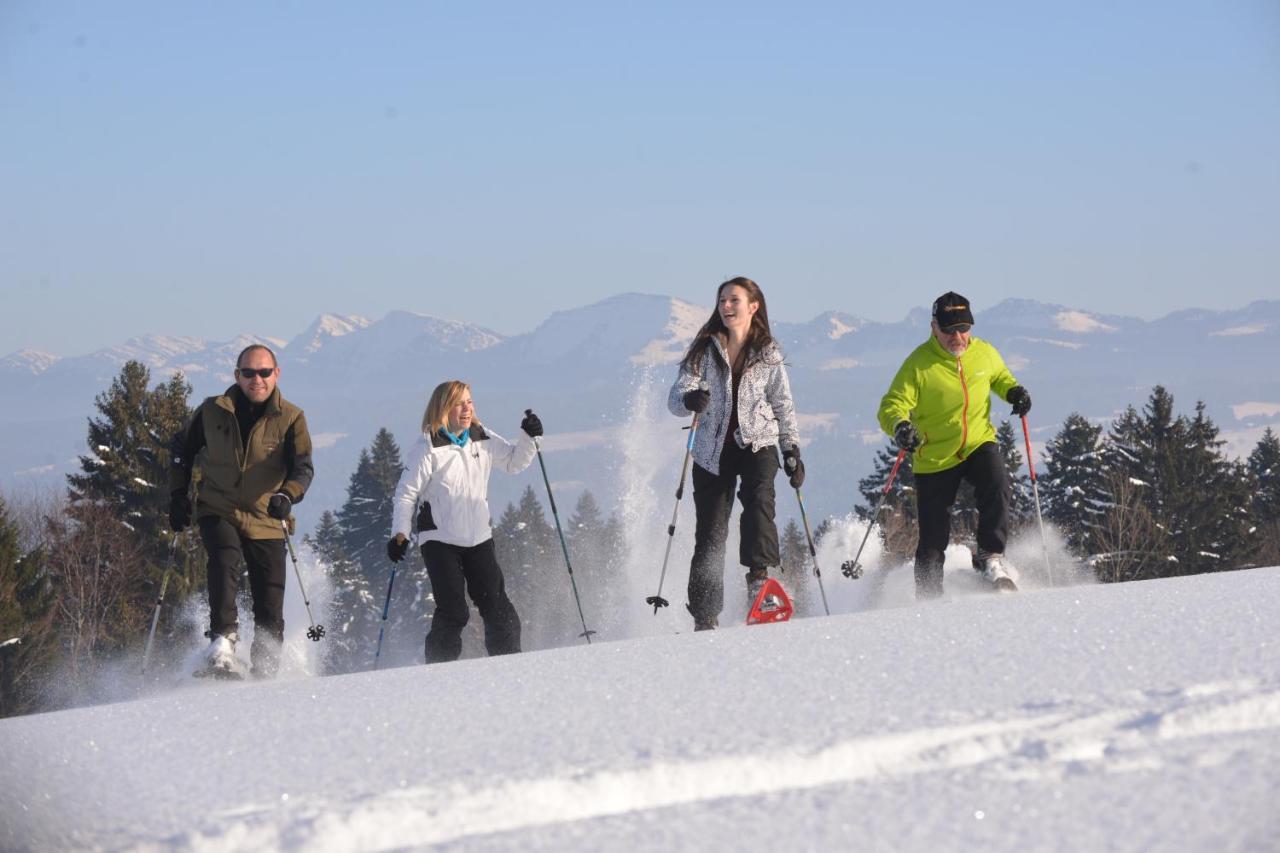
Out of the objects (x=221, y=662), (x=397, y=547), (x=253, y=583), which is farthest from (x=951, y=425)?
(x=221, y=662)

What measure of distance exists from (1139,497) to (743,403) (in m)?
49.2

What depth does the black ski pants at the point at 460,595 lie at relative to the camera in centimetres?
863

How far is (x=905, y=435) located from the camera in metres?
8.54

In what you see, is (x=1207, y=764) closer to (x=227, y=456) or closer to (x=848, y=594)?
(x=227, y=456)

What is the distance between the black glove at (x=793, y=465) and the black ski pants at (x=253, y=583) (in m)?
3.02

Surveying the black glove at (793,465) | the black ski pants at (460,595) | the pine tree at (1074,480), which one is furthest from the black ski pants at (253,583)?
the pine tree at (1074,480)

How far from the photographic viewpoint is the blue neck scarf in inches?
344

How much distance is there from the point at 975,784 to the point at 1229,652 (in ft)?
5.00

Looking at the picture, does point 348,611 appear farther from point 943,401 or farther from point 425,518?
point 943,401

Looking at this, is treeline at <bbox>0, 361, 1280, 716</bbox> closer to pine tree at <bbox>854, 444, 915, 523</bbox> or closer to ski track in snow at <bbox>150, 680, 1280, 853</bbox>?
pine tree at <bbox>854, 444, 915, 523</bbox>

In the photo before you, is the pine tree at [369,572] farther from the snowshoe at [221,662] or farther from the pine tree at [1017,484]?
the snowshoe at [221,662]

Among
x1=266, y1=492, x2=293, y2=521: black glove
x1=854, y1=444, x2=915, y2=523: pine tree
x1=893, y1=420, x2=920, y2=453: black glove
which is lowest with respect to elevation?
x1=854, y1=444, x2=915, y2=523: pine tree

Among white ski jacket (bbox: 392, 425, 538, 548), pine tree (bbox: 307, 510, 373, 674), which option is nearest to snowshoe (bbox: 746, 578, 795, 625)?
white ski jacket (bbox: 392, 425, 538, 548)

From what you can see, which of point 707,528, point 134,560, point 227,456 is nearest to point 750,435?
point 707,528
